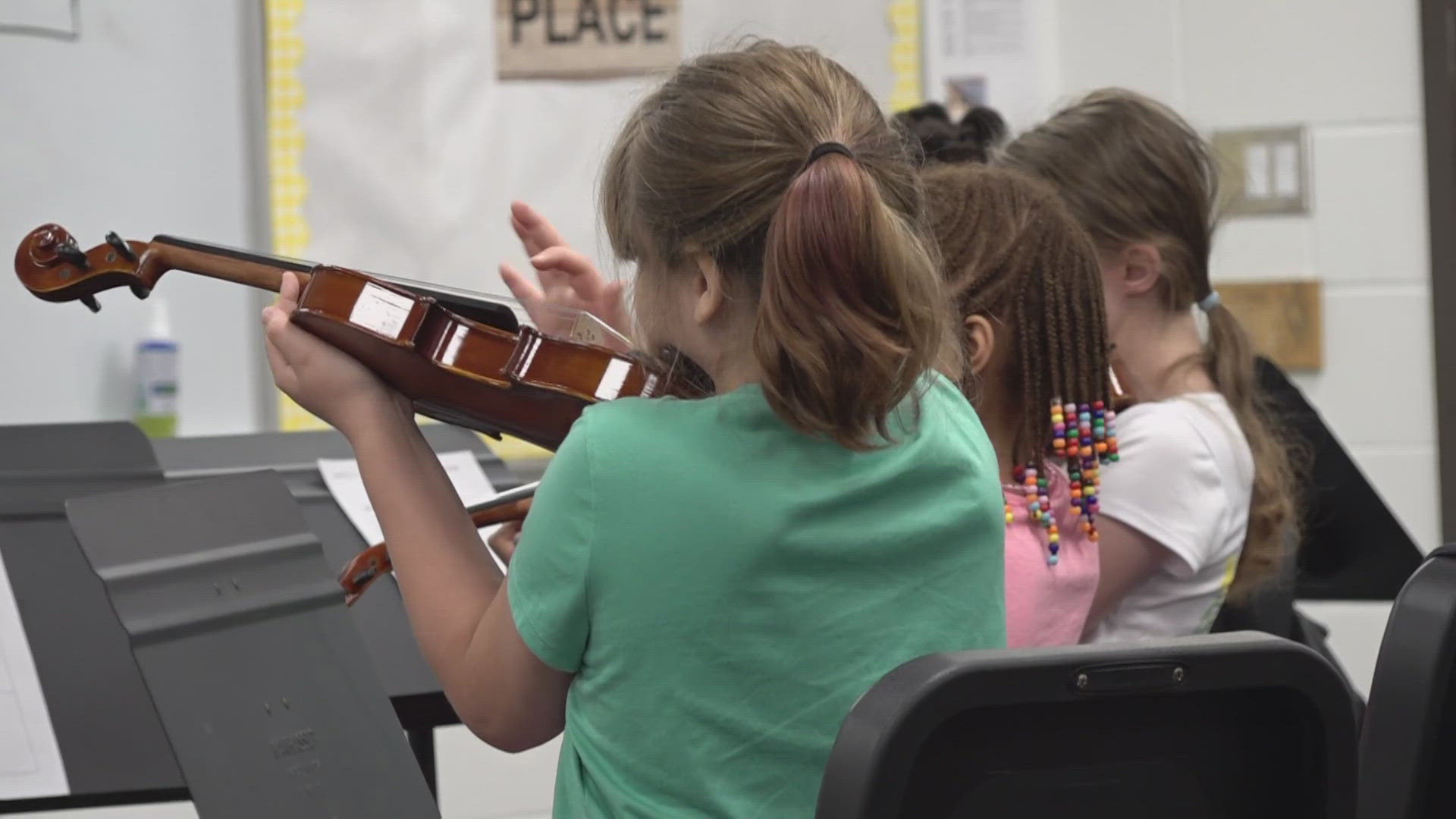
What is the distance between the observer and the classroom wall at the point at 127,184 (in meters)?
2.19

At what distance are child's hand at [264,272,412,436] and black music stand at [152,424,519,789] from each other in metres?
0.25

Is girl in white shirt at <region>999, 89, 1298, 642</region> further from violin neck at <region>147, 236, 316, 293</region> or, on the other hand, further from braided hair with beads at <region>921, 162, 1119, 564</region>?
A: violin neck at <region>147, 236, 316, 293</region>

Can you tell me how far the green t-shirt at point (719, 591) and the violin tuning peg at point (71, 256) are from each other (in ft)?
1.55

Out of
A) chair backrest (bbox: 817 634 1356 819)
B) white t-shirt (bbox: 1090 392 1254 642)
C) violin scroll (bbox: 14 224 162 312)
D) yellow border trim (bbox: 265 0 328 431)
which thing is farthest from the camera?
yellow border trim (bbox: 265 0 328 431)

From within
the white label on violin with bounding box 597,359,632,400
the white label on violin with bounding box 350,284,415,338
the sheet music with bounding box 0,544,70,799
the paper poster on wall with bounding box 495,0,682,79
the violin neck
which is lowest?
the sheet music with bounding box 0,544,70,799

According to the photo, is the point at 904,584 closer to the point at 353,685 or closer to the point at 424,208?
the point at 353,685

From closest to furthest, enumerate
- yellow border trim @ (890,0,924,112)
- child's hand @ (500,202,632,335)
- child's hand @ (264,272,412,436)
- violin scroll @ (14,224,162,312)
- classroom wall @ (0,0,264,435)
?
1. child's hand @ (264,272,412,436)
2. violin scroll @ (14,224,162,312)
3. child's hand @ (500,202,632,335)
4. classroom wall @ (0,0,264,435)
5. yellow border trim @ (890,0,924,112)

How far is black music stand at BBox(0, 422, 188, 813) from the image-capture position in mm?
1191

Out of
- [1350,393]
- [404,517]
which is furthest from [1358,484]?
[404,517]

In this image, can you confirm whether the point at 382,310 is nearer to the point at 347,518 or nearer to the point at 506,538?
the point at 506,538

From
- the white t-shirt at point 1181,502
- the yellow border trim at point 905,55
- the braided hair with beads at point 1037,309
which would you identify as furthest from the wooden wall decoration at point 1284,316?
the braided hair with beads at point 1037,309

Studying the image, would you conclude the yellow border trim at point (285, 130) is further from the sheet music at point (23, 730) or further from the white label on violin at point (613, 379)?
the white label on violin at point (613, 379)

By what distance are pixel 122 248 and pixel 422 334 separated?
0.86 feet

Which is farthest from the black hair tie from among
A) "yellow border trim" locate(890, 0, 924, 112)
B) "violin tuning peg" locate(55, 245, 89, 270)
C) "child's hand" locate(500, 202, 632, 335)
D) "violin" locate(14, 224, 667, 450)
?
"yellow border trim" locate(890, 0, 924, 112)
